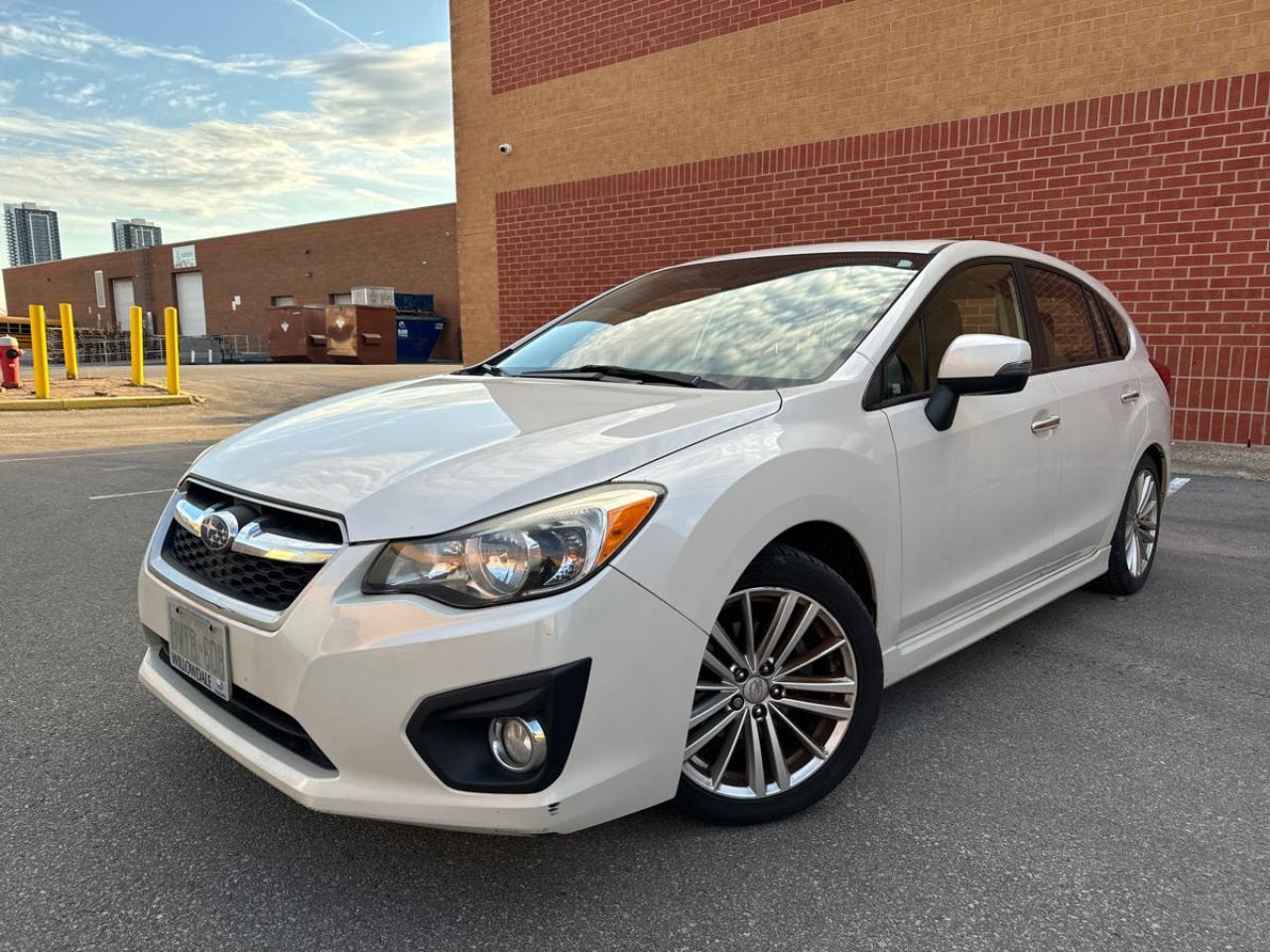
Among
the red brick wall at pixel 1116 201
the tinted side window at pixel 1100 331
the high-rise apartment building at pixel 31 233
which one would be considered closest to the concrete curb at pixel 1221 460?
the red brick wall at pixel 1116 201

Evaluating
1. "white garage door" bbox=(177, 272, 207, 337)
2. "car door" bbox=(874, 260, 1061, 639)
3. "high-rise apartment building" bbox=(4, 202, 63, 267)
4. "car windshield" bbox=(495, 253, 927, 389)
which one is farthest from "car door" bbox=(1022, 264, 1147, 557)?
"high-rise apartment building" bbox=(4, 202, 63, 267)

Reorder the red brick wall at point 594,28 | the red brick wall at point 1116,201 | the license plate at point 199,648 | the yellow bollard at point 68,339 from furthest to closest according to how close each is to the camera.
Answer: the yellow bollard at point 68,339 < the red brick wall at point 594,28 < the red brick wall at point 1116,201 < the license plate at point 199,648

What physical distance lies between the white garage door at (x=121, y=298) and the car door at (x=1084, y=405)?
6124cm

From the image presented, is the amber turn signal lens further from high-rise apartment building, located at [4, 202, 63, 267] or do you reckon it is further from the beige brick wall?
high-rise apartment building, located at [4, 202, 63, 267]

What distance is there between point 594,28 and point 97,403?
8.60 meters

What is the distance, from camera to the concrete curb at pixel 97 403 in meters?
11.9

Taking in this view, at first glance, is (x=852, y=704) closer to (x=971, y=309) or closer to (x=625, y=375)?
(x=625, y=375)

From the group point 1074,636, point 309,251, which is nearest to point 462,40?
point 1074,636

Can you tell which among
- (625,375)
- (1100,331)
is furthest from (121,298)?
(1100,331)

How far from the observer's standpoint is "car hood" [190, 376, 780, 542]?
1935mm

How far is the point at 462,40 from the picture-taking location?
13508mm

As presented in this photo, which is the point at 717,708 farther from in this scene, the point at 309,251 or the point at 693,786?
the point at 309,251

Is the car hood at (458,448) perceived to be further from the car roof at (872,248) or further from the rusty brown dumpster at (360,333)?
the rusty brown dumpster at (360,333)

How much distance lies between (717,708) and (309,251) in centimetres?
4408
